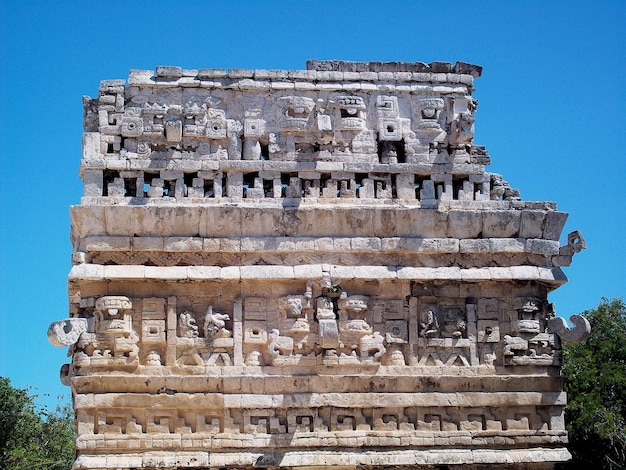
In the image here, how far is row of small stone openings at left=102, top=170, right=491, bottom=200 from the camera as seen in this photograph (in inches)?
584

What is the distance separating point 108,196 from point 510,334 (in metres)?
6.19

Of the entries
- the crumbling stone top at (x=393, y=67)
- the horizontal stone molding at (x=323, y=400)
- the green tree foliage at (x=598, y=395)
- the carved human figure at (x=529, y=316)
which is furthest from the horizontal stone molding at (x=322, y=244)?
the green tree foliage at (x=598, y=395)

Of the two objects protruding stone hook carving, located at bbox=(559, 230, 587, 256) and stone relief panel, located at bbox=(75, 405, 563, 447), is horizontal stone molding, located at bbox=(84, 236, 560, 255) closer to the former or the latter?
protruding stone hook carving, located at bbox=(559, 230, 587, 256)

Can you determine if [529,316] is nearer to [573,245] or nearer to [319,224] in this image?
[573,245]

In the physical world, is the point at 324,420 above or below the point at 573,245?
below

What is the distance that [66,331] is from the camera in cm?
1412

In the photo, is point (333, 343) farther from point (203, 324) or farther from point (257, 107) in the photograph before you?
point (257, 107)

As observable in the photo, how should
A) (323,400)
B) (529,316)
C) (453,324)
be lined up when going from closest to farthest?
(323,400)
(453,324)
(529,316)

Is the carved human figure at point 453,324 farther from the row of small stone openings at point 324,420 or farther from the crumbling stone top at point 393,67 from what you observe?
the crumbling stone top at point 393,67

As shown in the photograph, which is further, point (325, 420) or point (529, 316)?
point (529, 316)

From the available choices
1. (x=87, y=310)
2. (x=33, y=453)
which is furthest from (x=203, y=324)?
(x=33, y=453)

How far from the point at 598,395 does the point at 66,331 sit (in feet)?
47.9

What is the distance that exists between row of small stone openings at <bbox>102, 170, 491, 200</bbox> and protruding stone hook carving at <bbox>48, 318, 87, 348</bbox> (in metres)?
1.92

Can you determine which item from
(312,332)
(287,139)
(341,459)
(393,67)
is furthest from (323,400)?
(393,67)
